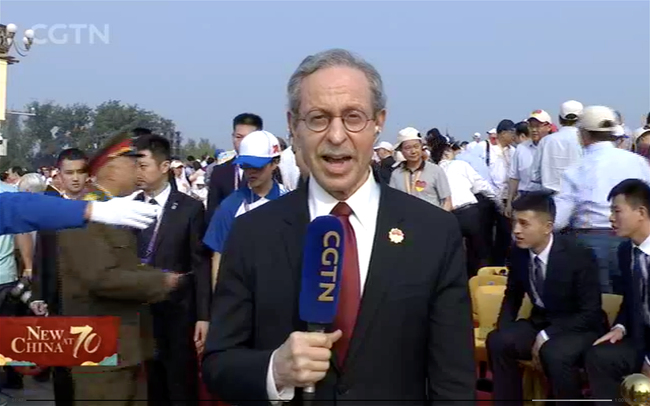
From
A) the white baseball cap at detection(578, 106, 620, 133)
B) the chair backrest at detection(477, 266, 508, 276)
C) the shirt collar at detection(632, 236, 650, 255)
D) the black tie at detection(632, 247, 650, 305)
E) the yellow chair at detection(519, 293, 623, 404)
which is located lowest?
the yellow chair at detection(519, 293, 623, 404)

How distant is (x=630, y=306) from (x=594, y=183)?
1231mm

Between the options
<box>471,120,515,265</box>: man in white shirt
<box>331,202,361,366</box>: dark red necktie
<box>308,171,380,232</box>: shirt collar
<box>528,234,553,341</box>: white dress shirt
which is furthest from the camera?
<box>471,120,515,265</box>: man in white shirt

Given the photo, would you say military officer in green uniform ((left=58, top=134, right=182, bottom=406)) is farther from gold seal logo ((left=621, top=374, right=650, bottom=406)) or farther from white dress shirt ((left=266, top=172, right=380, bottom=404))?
gold seal logo ((left=621, top=374, right=650, bottom=406))

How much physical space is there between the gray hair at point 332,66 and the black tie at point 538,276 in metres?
3.42

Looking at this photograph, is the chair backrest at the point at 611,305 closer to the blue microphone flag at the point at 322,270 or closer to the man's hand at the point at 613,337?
the man's hand at the point at 613,337

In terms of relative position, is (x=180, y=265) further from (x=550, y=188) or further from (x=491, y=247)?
(x=491, y=247)

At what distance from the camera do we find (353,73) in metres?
2.22

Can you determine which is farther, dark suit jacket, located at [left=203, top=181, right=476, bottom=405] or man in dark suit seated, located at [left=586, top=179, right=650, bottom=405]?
man in dark suit seated, located at [left=586, top=179, right=650, bottom=405]

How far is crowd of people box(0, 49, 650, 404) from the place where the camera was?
2174 mm

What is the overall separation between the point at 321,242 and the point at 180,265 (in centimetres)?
381

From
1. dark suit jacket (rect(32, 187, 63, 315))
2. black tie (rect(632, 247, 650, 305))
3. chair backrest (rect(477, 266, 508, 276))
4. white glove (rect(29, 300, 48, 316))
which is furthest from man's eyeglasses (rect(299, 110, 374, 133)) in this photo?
chair backrest (rect(477, 266, 508, 276))

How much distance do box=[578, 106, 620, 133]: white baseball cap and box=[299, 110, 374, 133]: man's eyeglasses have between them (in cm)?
A: 434

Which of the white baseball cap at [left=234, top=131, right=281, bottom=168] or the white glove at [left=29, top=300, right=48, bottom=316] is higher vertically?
the white baseball cap at [left=234, top=131, right=281, bottom=168]

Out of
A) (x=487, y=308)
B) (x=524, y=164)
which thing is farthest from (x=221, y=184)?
(x=524, y=164)
